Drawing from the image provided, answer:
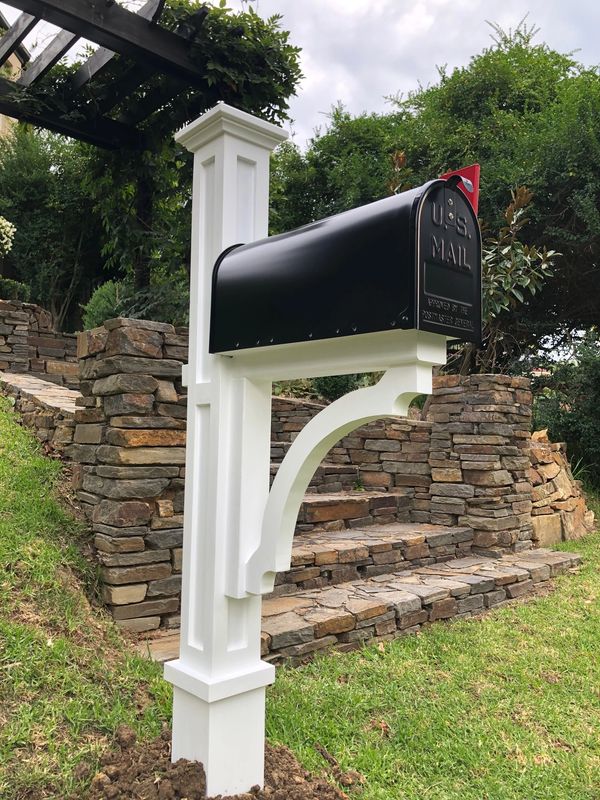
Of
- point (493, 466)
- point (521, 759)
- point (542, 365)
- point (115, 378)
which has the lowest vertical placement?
point (521, 759)

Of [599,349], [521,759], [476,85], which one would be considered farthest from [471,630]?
[476,85]

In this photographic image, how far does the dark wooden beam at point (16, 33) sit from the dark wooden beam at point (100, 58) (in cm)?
45

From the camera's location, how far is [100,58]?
4250mm

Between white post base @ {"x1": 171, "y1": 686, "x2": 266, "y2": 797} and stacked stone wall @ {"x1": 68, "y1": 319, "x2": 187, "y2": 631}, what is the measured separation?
3.29 ft

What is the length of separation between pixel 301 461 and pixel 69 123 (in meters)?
4.21

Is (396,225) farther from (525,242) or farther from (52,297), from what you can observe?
(52,297)

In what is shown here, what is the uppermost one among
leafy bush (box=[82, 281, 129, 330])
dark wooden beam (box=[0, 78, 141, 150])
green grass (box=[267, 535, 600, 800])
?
dark wooden beam (box=[0, 78, 141, 150])

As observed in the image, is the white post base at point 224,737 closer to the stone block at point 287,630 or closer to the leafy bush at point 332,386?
the stone block at point 287,630

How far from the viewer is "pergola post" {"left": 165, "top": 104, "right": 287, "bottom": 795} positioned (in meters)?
1.63

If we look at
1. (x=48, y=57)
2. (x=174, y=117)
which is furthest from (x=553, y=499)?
(x=48, y=57)

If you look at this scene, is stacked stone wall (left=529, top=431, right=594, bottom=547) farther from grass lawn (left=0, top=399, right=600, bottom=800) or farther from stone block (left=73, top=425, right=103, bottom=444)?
stone block (left=73, top=425, right=103, bottom=444)

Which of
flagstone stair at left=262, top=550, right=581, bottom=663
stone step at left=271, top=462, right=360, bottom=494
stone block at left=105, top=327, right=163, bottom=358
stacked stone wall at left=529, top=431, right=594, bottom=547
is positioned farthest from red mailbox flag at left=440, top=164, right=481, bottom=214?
stacked stone wall at left=529, top=431, right=594, bottom=547

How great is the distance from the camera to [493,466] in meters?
4.88

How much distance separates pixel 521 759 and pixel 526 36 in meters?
12.4
